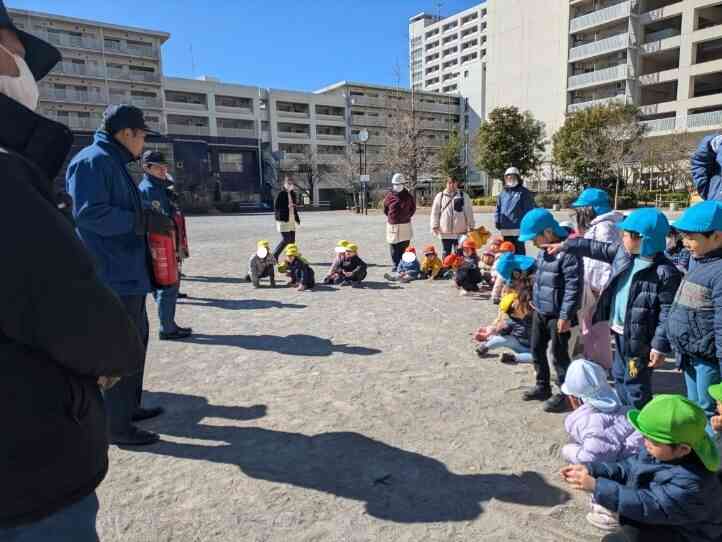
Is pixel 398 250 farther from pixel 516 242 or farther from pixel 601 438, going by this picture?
pixel 601 438

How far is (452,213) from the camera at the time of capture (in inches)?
323

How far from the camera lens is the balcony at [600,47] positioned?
35.3m

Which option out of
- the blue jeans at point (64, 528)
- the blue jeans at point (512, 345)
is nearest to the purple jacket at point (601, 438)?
the blue jeans at point (512, 345)

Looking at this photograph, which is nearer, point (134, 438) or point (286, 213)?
point (134, 438)

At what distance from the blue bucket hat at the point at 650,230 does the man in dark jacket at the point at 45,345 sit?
2.85m

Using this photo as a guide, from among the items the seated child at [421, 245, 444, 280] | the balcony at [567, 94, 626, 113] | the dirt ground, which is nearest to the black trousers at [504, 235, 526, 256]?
the seated child at [421, 245, 444, 280]

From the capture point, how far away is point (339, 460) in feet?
9.20

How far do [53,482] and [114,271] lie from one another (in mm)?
2040

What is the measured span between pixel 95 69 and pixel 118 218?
54.8m

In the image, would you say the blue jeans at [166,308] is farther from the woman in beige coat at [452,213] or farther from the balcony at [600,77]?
the balcony at [600,77]

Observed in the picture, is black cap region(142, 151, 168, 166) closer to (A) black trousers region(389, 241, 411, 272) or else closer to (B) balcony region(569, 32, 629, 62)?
(A) black trousers region(389, 241, 411, 272)

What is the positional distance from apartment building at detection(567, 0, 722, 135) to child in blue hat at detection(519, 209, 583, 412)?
34.7 metres

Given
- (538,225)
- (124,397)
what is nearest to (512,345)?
(538,225)

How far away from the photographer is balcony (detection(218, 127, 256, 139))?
5422cm
